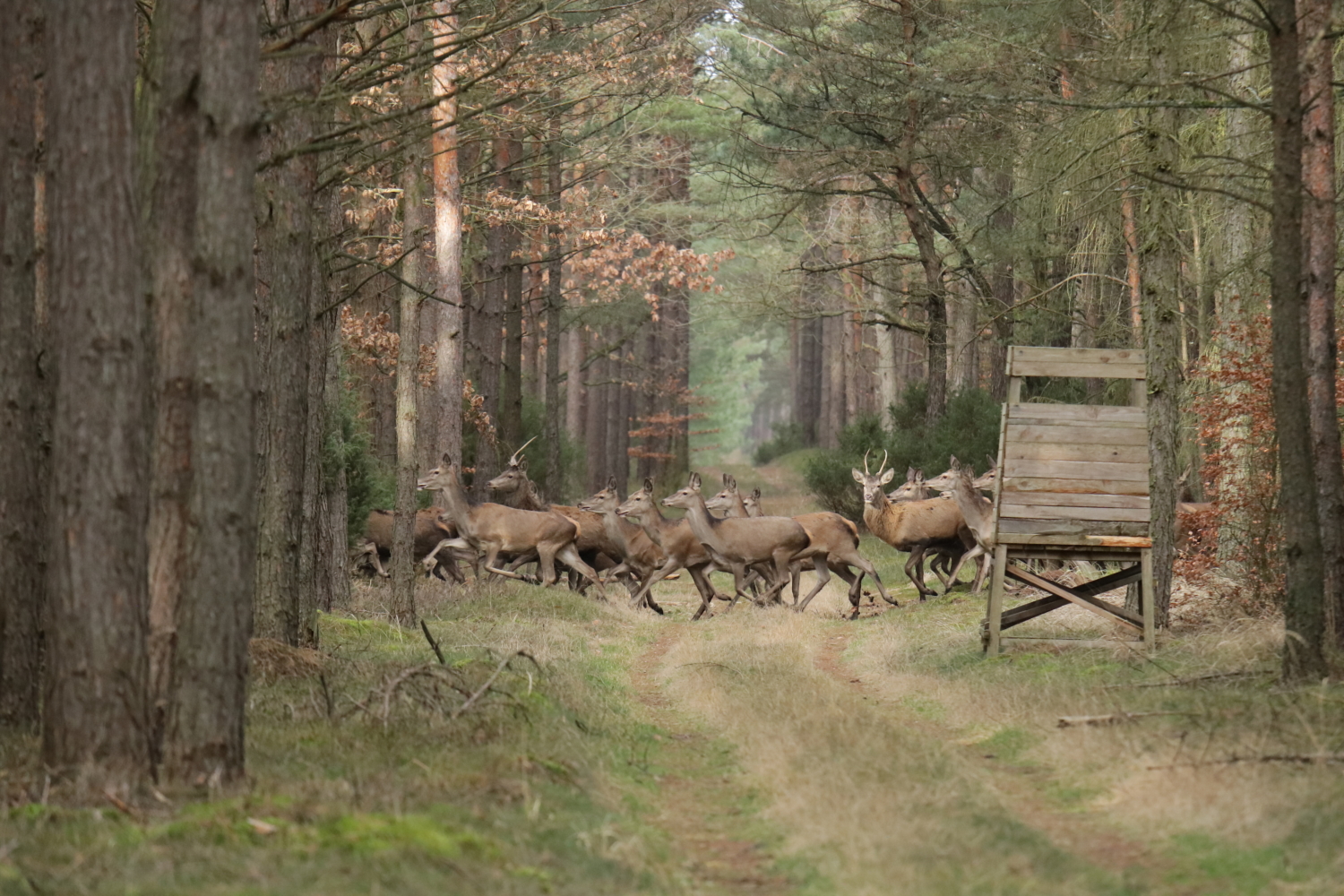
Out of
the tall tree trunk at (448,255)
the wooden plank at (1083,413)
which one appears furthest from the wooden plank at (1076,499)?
the tall tree trunk at (448,255)

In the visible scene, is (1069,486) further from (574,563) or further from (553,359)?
(553,359)

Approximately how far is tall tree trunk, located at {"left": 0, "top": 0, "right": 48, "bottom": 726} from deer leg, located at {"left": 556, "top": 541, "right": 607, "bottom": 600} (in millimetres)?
13514

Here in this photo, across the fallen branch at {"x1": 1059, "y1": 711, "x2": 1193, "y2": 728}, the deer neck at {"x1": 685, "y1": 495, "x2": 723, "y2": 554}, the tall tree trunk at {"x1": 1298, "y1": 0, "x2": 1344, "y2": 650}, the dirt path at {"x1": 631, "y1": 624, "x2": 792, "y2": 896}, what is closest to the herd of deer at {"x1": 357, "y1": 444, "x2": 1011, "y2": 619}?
the deer neck at {"x1": 685, "y1": 495, "x2": 723, "y2": 554}

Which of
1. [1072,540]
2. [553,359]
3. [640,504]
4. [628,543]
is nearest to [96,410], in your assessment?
[1072,540]

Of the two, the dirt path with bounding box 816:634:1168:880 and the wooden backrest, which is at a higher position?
the wooden backrest

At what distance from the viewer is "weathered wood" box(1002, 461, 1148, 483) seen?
13.7m

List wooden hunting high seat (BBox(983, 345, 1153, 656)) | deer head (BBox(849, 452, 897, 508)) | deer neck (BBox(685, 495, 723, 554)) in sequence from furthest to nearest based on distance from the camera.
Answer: deer head (BBox(849, 452, 897, 508)), deer neck (BBox(685, 495, 723, 554)), wooden hunting high seat (BBox(983, 345, 1153, 656))

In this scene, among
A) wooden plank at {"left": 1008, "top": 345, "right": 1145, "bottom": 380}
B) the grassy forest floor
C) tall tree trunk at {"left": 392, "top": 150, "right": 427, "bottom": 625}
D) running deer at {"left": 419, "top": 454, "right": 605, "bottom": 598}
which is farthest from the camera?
running deer at {"left": 419, "top": 454, "right": 605, "bottom": 598}

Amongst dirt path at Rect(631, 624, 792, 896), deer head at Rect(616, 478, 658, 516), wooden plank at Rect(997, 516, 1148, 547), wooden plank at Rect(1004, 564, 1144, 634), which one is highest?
wooden plank at Rect(997, 516, 1148, 547)

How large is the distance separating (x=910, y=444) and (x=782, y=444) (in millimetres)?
35219

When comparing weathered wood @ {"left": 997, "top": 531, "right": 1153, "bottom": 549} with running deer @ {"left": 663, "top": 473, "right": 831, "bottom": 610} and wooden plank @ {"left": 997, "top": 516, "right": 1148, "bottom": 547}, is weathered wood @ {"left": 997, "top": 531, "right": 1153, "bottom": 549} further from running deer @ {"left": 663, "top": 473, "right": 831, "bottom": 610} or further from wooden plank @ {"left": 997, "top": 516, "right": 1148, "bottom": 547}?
running deer @ {"left": 663, "top": 473, "right": 831, "bottom": 610}

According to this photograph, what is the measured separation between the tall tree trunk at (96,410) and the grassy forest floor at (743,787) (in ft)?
1.41

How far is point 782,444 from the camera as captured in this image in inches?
2623

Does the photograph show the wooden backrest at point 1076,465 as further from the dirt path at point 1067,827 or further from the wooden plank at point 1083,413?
the dirt path at point 1067,827
